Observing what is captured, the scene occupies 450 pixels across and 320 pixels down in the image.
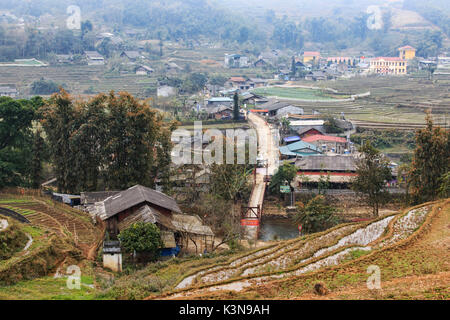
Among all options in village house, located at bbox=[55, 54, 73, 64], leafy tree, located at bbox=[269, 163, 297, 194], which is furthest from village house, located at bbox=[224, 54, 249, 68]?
leafy tree, located at bbox=[269, 163, 297, 194]

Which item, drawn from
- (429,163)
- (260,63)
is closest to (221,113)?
(429,163)

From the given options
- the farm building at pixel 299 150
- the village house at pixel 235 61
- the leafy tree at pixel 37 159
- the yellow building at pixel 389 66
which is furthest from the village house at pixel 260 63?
the leafy tree at pixel 37 159

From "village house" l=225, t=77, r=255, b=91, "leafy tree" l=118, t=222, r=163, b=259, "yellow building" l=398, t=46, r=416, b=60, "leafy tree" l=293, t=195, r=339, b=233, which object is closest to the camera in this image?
"leafy tree" l=118, t=222, r=163, b=259

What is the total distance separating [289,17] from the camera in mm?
96750

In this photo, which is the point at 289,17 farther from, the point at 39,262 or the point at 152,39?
the point at 39,262

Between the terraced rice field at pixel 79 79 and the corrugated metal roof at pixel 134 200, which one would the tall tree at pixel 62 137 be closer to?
the corrugated metal roof at pixel 134 200

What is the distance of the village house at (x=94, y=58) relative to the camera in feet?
148

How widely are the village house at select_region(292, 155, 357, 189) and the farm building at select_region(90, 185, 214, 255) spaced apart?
6.94 metres

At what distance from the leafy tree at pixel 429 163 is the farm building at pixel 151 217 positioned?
23.7 ft

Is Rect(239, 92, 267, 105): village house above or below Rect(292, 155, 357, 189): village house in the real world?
above

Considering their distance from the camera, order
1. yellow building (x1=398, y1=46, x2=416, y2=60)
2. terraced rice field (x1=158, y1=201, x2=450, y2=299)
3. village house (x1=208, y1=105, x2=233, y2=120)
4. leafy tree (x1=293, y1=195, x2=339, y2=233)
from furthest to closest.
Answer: yellow building (x1=398, y1=46, x2=416, y2=60)
village house (x1=208, y1=105, x2=233, y2=120)
leafy tree (x1=293, y1=195, x2=339, y2=233)
terraced rice field (x1=158, y1=201, x2=450, y2=299)

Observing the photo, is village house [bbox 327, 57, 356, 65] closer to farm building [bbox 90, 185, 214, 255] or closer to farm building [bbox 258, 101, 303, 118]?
farm building [bbox 258, 101, 303, 118]

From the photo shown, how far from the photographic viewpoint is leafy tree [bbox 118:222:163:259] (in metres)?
11.0
